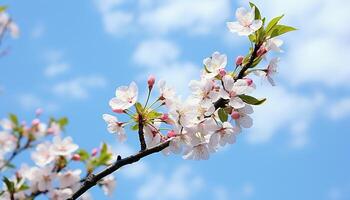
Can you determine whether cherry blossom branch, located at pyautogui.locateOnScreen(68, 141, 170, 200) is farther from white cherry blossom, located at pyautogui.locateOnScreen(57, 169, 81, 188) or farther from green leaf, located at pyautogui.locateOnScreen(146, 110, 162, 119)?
white cherry blossom, located at pyautogui.locateOnScreen(57, 169, 81, 188)

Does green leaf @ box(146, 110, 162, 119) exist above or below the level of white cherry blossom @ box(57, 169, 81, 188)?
below

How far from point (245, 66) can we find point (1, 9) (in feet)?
12.6

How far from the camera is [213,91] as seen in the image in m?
1.82

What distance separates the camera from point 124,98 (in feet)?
6.31

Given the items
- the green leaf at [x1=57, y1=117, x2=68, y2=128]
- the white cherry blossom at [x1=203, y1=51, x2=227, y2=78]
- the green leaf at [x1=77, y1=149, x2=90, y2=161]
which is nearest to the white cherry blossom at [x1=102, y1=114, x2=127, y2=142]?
the white cherry blossom at [x1=203, y1=51, x2=227, y2=78]

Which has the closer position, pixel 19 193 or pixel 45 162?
pixel 45 162

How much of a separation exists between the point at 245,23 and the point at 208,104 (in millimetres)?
456

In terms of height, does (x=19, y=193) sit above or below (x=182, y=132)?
above

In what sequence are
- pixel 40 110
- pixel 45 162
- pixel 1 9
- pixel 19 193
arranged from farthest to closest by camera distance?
pixel 40 110 → pixel 1 9 → pixel 19 193 → pixel 45 162

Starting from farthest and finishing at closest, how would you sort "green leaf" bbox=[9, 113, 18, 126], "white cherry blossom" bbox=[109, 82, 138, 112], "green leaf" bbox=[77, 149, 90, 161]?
1. "green leaf" bbox=[9, 113, 18, 126]
2. "green leaf" bbox=[77, 149, 90, 161]
3. "white cherry blossom" bbox=[109, 82, 138, 112]

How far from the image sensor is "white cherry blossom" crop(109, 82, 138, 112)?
1.90 metres

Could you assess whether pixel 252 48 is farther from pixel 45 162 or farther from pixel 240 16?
pixel 45 162

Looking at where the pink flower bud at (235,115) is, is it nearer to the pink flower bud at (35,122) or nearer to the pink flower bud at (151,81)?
the pink flower bud at (151,81)

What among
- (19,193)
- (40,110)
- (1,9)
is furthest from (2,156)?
(19,193)
